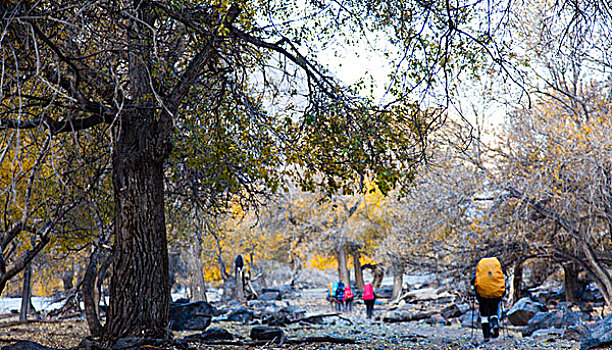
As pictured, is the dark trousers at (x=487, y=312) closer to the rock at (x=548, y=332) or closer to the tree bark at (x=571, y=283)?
the rock at (x=548, y=332)

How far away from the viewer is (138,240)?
7746 millimetres

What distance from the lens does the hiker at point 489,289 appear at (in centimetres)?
1123

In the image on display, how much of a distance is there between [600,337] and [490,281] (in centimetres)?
280

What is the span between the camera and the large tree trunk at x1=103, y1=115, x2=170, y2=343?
7.53 metres

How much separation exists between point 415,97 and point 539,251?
12.4 meters

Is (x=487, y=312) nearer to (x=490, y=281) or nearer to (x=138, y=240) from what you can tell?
(x=490, y=281)

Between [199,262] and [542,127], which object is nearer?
[542,127]

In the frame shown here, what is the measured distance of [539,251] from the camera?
59.3 ft

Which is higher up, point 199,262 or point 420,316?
point 199,262

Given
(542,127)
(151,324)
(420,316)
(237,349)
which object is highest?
(542,127)

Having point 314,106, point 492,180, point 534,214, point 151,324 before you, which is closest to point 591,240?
point 534,214

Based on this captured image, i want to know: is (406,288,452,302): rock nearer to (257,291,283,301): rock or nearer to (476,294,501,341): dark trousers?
(257,291,283,301): rock

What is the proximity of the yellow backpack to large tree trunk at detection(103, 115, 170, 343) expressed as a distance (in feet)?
21.9

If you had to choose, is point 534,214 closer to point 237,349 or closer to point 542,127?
point 542,127
